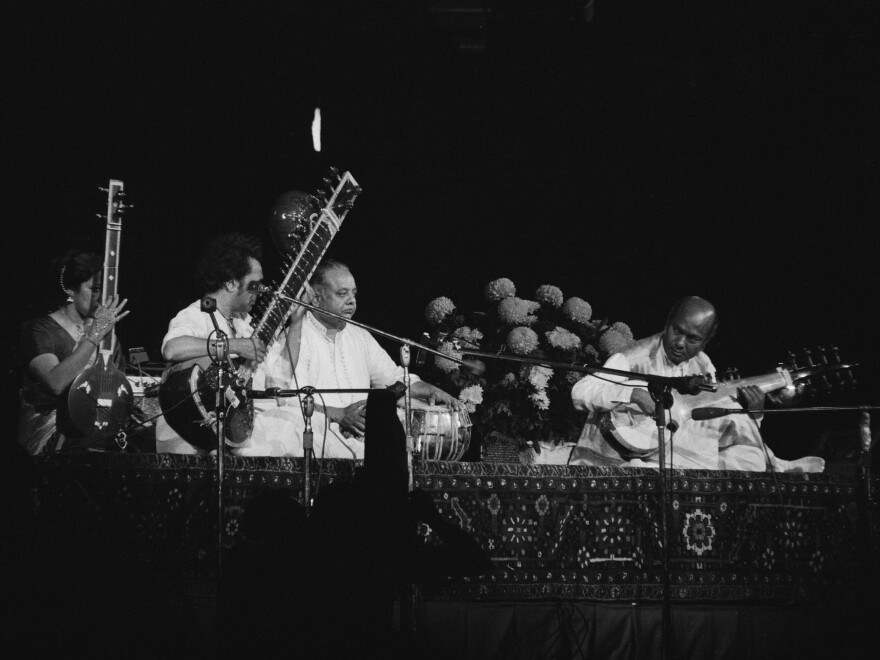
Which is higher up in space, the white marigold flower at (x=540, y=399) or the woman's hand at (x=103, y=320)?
the woman's hand at (x=103, y=320)

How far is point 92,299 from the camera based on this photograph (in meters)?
5.37

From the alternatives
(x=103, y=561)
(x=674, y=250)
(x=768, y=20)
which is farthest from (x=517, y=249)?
(x=103, y=561)

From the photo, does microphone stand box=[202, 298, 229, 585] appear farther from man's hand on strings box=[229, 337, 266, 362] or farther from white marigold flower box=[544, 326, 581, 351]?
white marigold flower box=[544, 326, 581, 351]

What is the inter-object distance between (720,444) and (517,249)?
2.48m

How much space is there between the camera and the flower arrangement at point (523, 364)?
598 centimetres

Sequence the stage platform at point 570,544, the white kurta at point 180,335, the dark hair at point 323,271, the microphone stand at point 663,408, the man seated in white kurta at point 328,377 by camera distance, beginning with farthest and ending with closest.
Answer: the dark hair at point 323,271 < the man seated in white kurta at point 328,377 < the white kurta at point 180,335 < the microphone stand at point 663,408 < the stage platform at point 570,544

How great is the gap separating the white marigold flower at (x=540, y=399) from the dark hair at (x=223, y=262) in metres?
1.85

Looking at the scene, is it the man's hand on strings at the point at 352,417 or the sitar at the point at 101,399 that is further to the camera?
the man's hand on strings at the point at 352,417

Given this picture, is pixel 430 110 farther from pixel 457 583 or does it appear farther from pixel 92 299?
pixel 457 583

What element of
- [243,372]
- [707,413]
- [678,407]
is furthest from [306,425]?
[678,407]

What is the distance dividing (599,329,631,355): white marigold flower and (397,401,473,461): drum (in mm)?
1555

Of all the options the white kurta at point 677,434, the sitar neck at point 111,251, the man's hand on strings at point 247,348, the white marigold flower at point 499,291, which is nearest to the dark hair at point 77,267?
the sitar neck at point 111,251

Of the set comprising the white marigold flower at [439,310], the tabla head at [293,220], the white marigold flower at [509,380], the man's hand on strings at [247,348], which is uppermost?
the tabla head at [293,220]

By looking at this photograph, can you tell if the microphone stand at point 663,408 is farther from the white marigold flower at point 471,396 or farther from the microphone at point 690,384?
the white marigold flower at point 471,396
